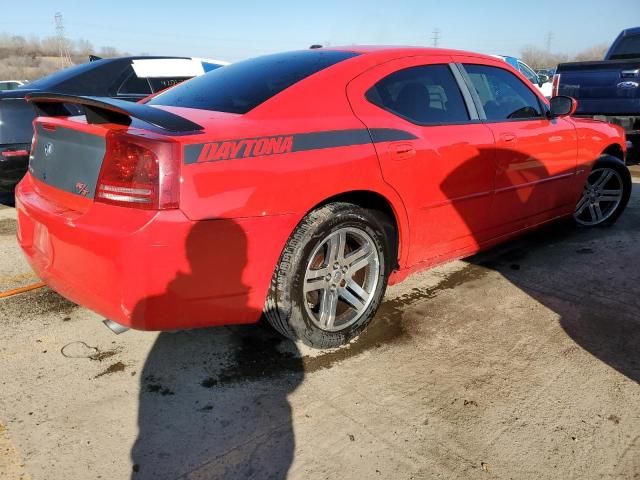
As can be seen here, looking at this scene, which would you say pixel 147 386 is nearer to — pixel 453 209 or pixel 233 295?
pixel 233 295

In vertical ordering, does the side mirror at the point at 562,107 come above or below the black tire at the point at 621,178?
above

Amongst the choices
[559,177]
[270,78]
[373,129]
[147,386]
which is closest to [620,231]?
[559,177]

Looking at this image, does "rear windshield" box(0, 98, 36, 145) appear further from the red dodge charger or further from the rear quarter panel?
the rear quarter panel

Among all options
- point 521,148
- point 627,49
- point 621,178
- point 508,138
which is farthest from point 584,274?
point 627,49

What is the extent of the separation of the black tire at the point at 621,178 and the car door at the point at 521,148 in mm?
592

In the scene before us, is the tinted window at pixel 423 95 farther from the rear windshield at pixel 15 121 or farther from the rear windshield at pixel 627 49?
the rear windshield at pixel 627 49

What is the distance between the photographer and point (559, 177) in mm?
4164

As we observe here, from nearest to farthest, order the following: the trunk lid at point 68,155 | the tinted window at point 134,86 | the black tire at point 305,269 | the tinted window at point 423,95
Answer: the trunk lid at point 68,155 < the black tire at point 305,269 < the tinted window at point 423,95 < the tinted window at point 134,86

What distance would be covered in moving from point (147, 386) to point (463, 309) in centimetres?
191

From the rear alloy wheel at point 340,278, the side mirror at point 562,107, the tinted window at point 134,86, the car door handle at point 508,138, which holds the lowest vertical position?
the rear alloy wheel at point 340,278

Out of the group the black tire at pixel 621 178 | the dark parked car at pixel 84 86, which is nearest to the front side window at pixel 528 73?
the dark parked car at pixel 84 86

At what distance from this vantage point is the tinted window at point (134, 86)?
5.64m

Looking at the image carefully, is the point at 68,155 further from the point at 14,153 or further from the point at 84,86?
the point at 84,86

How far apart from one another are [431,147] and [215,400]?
1.78 meters
